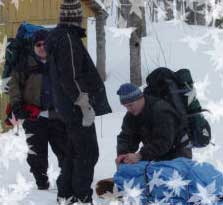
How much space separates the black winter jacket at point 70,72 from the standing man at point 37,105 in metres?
0.69

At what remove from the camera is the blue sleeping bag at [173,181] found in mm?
4418

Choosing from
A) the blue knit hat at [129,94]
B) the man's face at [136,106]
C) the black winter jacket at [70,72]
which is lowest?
the man's face at [136,106]

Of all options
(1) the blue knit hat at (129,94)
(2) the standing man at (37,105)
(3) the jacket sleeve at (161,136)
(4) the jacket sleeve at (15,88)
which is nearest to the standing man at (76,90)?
(1) the blue knit hat at (129,94)

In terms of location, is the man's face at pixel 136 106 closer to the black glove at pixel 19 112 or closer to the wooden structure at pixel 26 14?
the black glove at pixel 19 112

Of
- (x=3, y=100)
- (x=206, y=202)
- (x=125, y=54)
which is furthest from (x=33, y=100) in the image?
(x=125, y=54)

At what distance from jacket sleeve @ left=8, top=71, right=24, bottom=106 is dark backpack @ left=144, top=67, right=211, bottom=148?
4.10ft

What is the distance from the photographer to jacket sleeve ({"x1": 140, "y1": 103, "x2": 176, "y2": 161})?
15.7 ft

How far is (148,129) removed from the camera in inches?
Answer: 197

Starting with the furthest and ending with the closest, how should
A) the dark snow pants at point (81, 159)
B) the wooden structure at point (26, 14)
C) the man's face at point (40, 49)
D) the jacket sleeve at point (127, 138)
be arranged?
the wooden structure at point (26, 14)
the man's face at point (40, 49)
the jacket sleeve at point (127, 138)
the dark snow pants at point (81, 159)

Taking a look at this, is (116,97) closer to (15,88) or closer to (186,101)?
(15,88)

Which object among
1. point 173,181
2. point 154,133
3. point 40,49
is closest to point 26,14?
point 40,49

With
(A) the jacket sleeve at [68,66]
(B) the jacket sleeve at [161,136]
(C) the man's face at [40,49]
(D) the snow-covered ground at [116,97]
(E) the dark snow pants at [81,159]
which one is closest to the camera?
(A) the jacket sleeve at [68,66]

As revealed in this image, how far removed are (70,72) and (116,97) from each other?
967 centimetres

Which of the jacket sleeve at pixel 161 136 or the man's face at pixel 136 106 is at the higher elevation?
the man's face at pixel 136 106
